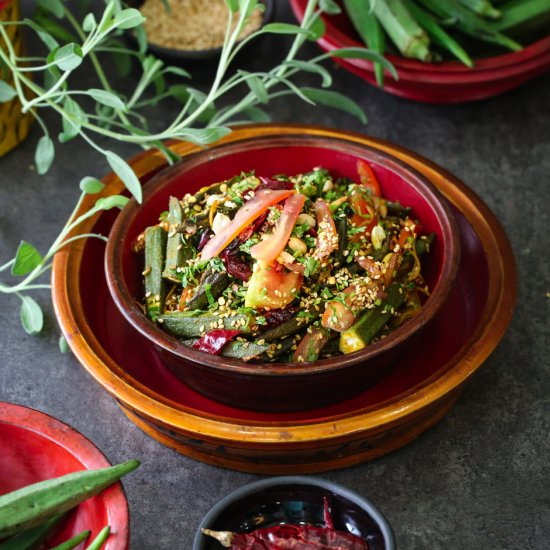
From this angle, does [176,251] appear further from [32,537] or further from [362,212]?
[32,537]

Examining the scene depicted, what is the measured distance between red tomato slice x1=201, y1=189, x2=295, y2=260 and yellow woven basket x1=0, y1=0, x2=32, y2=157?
2.91 ft

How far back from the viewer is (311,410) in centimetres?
189

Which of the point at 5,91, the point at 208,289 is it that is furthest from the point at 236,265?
the point at 5,91

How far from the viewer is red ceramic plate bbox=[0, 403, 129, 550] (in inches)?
60.6

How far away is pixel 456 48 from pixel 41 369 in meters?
1.50

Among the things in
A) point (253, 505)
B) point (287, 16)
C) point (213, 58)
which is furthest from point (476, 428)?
point (287, 16)

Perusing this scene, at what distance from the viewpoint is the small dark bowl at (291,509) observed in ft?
5.17

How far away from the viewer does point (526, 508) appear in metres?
1.83

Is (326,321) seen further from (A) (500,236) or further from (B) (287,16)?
(B) (287,16)

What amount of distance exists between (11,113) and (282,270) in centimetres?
115

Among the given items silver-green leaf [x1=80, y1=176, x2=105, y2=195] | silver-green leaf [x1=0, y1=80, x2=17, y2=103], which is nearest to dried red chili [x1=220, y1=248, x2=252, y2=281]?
silver-green leaf [x1=80, y1=176, x2=105, y2=195]

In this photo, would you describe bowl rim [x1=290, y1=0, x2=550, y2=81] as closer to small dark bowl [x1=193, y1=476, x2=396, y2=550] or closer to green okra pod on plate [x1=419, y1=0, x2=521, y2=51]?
green okra pod on plate [x1=419, y1=0, x2=521, y2=51]

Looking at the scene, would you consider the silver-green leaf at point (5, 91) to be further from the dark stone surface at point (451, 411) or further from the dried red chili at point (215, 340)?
the dried red chili at point (215, 340)

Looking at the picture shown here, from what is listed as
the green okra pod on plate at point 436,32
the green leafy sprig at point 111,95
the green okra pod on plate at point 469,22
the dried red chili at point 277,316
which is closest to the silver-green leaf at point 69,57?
the green leafy sprig at point 111,95
